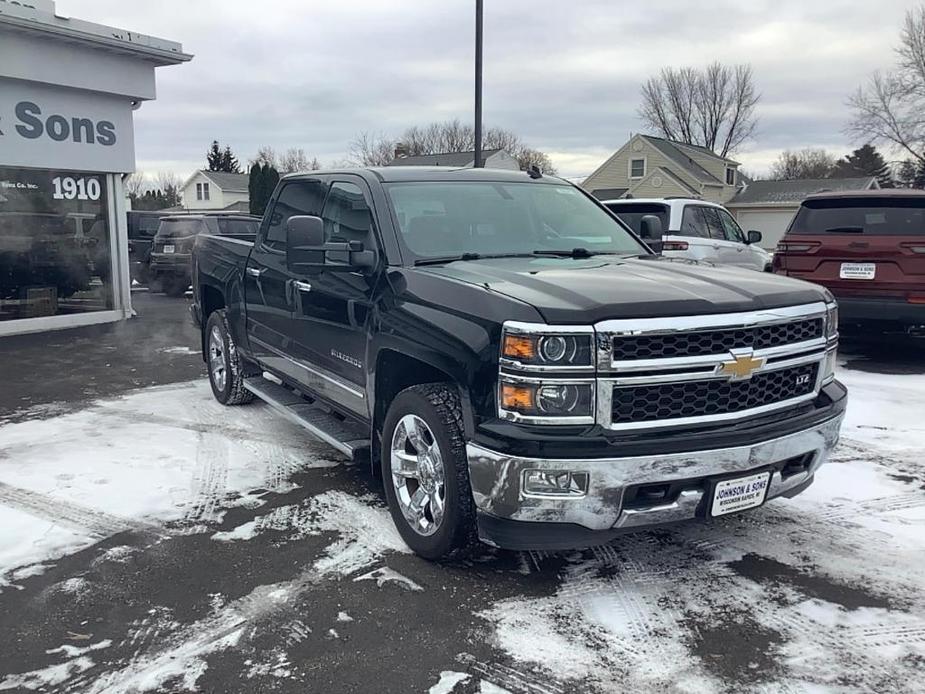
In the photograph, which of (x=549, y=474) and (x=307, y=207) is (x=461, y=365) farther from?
(x=307, y=207)

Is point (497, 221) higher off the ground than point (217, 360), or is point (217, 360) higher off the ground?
point (497, 221)

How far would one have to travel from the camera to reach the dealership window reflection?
11430 mm

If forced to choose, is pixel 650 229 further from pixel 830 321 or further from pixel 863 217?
pixel 863 217

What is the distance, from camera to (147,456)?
18.1ft

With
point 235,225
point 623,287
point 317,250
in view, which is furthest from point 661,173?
point 623,287

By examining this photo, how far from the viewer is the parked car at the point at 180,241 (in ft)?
54.6

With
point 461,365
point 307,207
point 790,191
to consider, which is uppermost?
point 790,191

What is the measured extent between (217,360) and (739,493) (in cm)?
518

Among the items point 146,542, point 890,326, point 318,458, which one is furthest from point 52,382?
point 890,326

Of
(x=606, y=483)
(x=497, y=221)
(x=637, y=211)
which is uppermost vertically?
(x=637, y=211)

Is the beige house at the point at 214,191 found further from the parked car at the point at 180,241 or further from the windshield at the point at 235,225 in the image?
the windshield at the point at 235,225

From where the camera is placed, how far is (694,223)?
37.5ft

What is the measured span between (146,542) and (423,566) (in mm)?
1517

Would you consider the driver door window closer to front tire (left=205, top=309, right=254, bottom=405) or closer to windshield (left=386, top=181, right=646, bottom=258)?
windshield (left=386, top=181, right=646, bottom=258)
